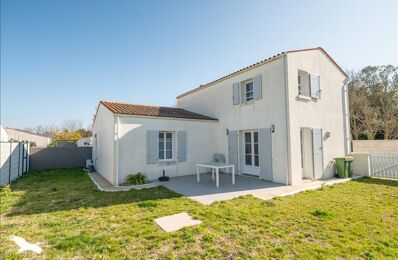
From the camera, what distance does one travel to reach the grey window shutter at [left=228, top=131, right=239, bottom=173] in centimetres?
1193

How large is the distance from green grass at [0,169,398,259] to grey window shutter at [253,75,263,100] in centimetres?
529

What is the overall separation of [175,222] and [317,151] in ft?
29.8

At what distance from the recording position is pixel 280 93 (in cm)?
967

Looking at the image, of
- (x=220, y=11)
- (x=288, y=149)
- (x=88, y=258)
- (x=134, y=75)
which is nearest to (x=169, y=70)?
(x=134, y=75)

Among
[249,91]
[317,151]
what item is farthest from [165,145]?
[317,151]

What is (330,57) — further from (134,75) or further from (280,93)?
(134,75)

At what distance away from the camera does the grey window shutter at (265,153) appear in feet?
32.6

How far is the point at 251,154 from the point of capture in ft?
37.2

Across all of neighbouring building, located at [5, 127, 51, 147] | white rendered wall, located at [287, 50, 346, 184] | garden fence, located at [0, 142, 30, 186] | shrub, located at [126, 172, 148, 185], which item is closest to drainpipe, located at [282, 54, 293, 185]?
white rendered wall, located at [287, 50, 346, 184]

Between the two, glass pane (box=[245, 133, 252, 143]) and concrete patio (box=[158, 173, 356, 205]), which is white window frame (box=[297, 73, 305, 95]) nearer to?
glass pane (box=[245, 133, 252, 143])

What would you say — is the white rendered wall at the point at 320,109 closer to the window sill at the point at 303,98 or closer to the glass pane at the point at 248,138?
the window sill at the point at 303,98

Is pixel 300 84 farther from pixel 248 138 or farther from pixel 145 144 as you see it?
pixel 145 144

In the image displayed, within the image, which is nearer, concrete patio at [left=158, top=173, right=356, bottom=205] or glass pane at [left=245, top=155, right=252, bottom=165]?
concrete patio at [left=158, top=173, right=356, bottom=205]

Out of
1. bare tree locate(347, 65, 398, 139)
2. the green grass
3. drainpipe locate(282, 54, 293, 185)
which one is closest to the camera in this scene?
the green grass
